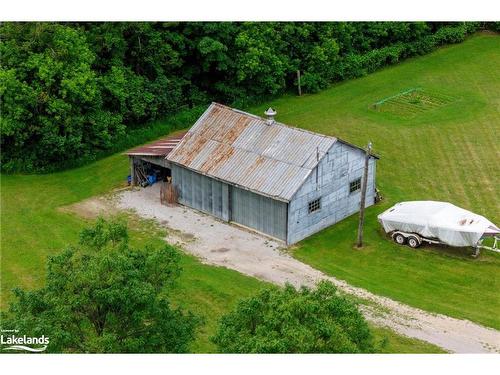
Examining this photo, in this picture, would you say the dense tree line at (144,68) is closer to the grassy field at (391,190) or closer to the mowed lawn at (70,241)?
the grassy field at (391,190)

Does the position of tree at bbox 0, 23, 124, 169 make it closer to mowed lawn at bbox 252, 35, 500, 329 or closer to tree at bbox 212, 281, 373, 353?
mowed lawn at bbox 252, 35, 500, 329

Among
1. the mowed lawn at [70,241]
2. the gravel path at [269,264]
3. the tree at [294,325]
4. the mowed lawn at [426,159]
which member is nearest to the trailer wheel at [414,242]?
the mowed lawn at [426,159]

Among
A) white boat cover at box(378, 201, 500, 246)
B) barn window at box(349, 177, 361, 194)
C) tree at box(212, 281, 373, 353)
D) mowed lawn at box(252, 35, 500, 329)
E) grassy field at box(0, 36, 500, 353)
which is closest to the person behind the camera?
tree at box(212, 281, 373, 353)

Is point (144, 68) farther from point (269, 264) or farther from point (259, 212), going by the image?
point (269, 264)

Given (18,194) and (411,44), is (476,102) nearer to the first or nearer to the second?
(411,44)

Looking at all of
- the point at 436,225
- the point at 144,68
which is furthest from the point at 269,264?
the point at 144,68

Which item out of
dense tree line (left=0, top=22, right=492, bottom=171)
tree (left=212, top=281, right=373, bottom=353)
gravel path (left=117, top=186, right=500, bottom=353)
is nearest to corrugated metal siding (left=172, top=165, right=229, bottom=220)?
gravel path (left=117, top=186, right=500, bottom=353)
